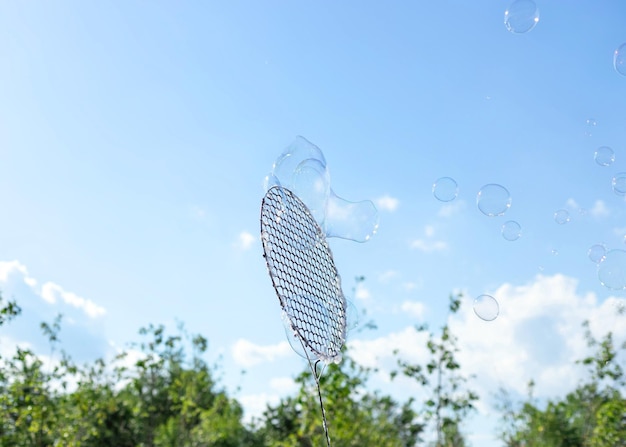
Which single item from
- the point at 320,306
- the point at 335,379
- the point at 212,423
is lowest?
the point at 320,306

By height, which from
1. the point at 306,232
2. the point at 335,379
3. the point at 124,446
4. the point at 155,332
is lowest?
the point at 306,232

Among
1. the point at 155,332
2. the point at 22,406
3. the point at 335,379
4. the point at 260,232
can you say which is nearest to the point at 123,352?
the point at 155,332

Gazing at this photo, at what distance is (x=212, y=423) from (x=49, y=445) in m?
3.09

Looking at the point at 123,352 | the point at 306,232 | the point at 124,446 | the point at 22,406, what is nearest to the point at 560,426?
the point at 124,446

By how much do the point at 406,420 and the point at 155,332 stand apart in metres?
21.9

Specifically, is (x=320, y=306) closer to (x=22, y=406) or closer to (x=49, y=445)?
(x=22, y=406)

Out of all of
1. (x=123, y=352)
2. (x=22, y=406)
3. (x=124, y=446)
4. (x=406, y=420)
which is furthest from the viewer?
(x=406, y=420)

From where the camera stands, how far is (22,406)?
7.51 metres

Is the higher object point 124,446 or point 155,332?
point 124,446

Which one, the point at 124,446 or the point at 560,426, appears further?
the point at 560,426

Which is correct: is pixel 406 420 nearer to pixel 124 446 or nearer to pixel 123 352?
pixel 124 446

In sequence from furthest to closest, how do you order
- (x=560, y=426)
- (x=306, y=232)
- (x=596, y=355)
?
(x=560, y=426) < (x=596, y=355) < (x=306, y=232)

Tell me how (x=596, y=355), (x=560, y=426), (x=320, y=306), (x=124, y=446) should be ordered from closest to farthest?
(x=320, y=306) < (x=596, y=355) < (x=124, y=446) < (x=560, y=426)

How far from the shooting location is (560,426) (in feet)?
87.0
